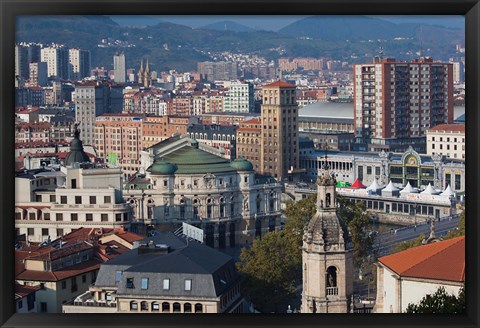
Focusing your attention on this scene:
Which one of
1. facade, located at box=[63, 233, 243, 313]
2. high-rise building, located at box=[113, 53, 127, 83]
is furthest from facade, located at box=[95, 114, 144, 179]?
high-rise building, located at box=[113, 53, 127, 83]

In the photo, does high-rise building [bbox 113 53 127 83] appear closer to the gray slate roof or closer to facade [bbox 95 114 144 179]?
facade [bbox 95 114 144 179]

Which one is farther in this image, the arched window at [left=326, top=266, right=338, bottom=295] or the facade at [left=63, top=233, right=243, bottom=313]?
the facade at [left=63, top=233, right=243, bottom=313]

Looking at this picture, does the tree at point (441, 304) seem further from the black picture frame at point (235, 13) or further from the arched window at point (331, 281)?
the arched window at point (331, 281)

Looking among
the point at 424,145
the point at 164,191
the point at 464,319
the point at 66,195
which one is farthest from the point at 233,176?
the point at 464,319

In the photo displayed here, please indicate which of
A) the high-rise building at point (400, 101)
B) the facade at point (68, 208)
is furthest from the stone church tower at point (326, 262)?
the high-rise building at point (400, 101)

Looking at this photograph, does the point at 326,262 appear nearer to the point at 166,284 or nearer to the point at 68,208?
the point at 166,284

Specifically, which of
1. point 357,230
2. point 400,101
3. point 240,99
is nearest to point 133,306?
point 357,230
